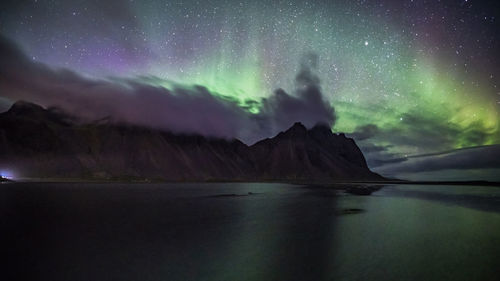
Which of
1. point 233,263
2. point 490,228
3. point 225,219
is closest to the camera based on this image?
point 233,263

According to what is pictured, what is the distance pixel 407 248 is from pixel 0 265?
2905cm

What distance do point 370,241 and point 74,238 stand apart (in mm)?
26858

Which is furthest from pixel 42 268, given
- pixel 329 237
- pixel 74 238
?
pixel 329 237

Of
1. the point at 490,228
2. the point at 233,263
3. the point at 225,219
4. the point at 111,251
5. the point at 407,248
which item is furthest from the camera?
the point at 225,219

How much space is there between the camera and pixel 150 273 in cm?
1761

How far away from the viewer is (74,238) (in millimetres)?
27219

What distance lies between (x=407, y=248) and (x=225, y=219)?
23.4 meters

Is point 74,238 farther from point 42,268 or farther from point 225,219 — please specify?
point 225,219

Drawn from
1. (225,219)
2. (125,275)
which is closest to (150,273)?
(125,275)

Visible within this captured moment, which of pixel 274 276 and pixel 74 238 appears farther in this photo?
pixel 74 238

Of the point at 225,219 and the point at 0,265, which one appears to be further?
the point at 225,219

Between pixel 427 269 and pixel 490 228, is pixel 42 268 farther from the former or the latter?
pixel 490 228

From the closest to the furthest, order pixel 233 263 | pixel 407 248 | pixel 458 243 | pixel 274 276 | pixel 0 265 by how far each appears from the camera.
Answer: pixel 274 276 < pixel 0 265 < pixel 233 263 < pixel 407 248 < pixel 458 243

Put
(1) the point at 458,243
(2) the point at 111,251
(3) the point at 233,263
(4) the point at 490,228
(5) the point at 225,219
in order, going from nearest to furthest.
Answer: (3) the point at 233,263
(2) the point at 111,251
(1) the point at 458,243
(4) the point at 490,228
(5) the point at 225,219
